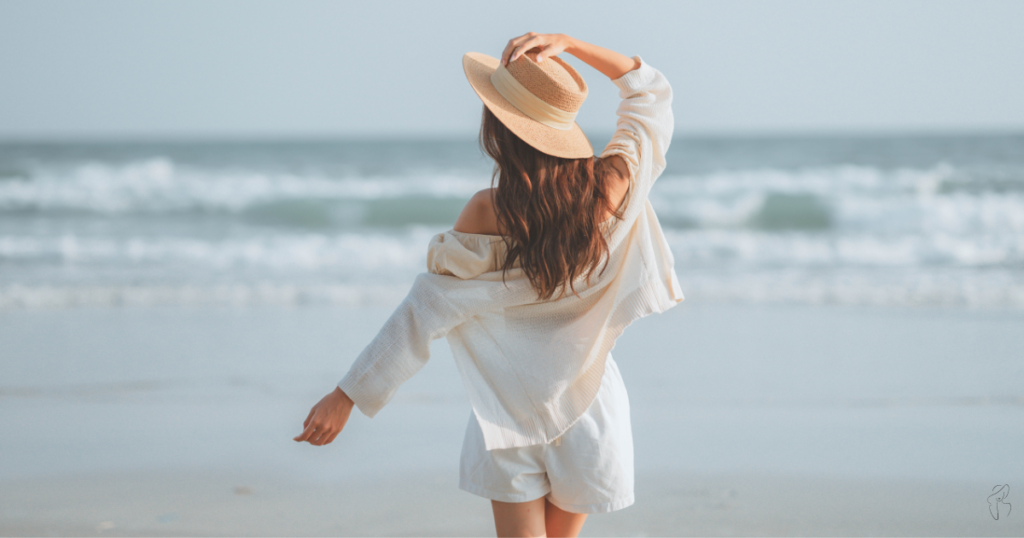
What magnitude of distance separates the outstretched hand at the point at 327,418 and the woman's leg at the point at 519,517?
371 mm

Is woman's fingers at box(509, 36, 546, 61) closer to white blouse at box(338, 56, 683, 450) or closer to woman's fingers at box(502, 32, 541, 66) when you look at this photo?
woman's fingers at box(502, 32, 541, 66)

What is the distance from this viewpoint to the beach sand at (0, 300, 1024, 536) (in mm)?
2785

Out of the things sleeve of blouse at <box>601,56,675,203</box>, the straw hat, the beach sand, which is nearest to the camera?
the straw hat

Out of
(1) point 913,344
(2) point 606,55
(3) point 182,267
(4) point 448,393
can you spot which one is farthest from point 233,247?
(2) point 606,55

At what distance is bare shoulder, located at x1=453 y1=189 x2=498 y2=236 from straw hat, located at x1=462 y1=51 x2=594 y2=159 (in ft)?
0.45

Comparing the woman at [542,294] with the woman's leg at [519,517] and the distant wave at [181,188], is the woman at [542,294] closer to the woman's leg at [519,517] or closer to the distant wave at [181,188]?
the woman's leg at [519,517]

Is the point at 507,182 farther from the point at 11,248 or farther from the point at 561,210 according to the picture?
the point at 11,248

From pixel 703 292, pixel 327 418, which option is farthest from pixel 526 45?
pixel 703 292

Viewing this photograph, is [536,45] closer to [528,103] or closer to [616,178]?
[528,103]

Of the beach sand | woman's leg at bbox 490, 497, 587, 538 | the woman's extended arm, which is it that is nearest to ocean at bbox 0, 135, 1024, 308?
the beach sand

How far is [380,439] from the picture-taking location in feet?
11.4

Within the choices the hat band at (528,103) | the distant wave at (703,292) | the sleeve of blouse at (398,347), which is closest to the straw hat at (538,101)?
the hat band at (528,103)

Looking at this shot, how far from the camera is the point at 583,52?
4.88 feet

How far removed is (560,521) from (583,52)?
0.99m
